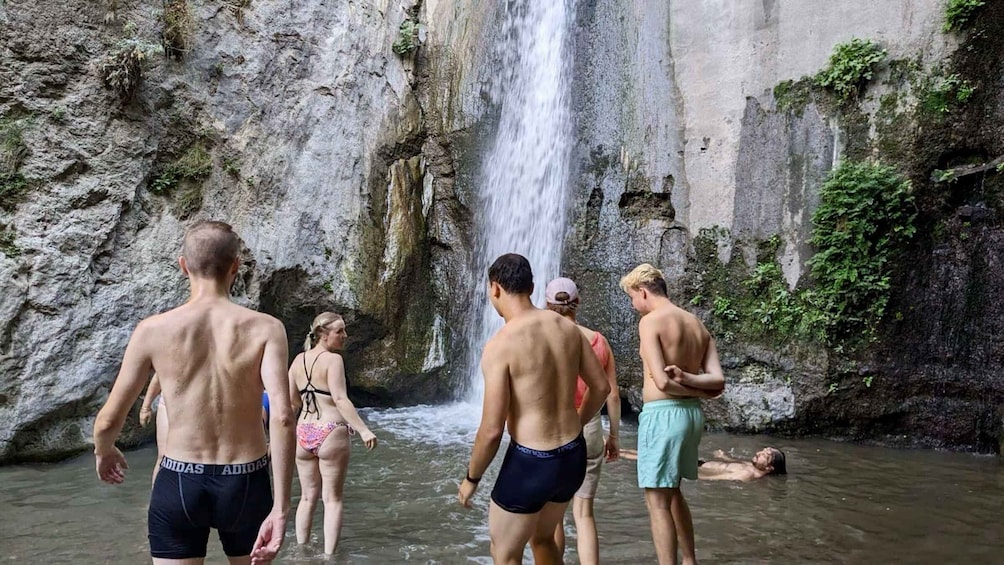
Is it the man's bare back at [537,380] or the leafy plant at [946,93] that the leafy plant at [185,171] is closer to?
the man's bare back at [537,380]

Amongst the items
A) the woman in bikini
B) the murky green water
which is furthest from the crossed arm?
the woman in bikini

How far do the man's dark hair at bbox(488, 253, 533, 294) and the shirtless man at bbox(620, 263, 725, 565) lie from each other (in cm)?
107

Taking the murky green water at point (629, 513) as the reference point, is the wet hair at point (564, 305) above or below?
above

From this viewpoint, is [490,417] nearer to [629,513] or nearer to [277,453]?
[277,453]

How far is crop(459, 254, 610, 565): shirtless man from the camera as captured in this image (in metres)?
2.97

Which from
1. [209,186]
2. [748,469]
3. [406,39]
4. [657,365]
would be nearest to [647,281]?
[657,365]

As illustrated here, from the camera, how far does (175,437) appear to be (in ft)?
8.74

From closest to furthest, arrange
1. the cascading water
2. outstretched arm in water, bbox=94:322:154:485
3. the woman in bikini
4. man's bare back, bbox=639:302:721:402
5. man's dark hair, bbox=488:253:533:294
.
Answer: outstretched arm in water, bbox=94:322:154:485
man's dark hair, bbox=488:253:533:294
man's bare back, bbox=639:302:721:402
the woman in bikini
the cascading water

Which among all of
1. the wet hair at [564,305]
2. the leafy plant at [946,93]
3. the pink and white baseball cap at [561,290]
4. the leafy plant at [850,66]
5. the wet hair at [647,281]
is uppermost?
the leafy plant at [850,66]

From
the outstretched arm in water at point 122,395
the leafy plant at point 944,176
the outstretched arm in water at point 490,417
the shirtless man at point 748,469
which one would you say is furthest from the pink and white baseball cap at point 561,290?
the leafy plant at point 944,176

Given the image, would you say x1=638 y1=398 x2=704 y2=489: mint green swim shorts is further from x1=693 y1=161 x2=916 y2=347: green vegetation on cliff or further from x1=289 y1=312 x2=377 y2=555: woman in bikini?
x1=693 y1=161 x2=916 y2=347: green vegetation on cliff

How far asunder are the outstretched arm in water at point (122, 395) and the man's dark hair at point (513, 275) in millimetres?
1489

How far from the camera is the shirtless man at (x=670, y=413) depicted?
3826 millimetres

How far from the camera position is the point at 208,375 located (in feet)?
8.79
